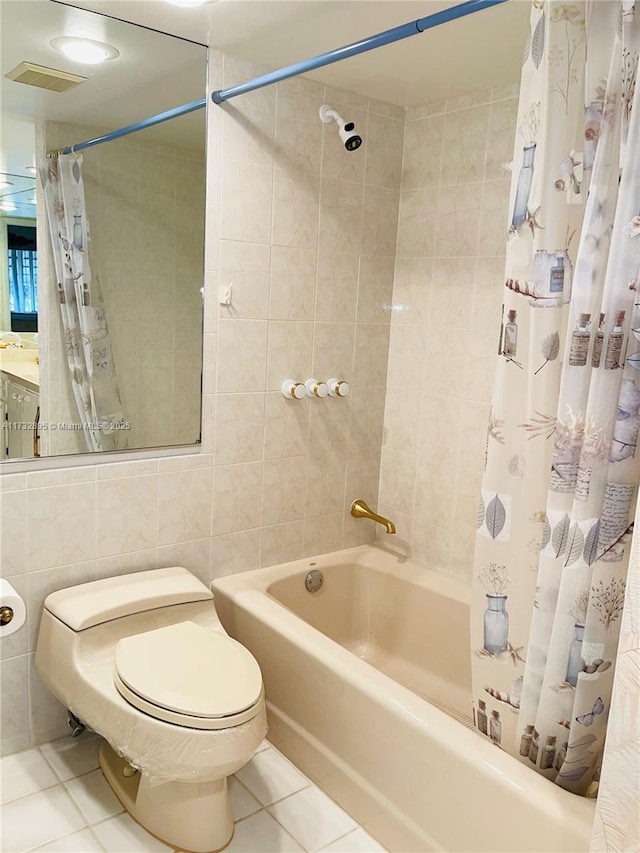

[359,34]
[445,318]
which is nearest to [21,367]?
[359,34]

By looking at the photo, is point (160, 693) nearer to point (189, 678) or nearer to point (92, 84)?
point (189, 678)

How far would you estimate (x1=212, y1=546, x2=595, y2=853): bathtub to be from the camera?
160cm

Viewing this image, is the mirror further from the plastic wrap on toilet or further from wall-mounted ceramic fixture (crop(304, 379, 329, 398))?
the plastic wrap on toilet

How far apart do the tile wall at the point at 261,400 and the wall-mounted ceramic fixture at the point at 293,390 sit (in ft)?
0.11

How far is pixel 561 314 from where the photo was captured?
153 cm

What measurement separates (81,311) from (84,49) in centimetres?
76

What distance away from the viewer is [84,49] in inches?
79.7

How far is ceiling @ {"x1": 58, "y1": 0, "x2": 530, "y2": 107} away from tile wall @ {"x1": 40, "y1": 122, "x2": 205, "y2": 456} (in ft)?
1.05

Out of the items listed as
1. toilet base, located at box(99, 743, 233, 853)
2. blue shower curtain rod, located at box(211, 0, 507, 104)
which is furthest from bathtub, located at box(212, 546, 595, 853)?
blue shower curtain rod, located at box(211, 0, 507, 104)

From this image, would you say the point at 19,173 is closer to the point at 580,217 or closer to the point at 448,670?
the point at 580,217

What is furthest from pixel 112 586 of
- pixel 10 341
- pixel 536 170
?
pixel 536 170

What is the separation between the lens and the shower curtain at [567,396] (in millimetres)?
1408

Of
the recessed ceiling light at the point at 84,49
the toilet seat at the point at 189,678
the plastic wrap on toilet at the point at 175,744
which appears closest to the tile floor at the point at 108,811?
the plastic wrap on toilet at the point at 175,744

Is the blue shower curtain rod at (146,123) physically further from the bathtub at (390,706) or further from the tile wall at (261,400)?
the bathtub at (390,706)
